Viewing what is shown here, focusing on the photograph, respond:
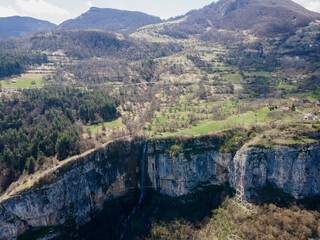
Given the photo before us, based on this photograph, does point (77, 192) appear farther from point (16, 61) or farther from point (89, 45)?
point (89, 45)

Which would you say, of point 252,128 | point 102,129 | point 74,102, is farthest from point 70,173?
point 252,128

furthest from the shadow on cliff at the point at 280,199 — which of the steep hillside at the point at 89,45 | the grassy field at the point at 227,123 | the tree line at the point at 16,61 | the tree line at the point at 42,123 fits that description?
the steep hillside at the point at 89,45

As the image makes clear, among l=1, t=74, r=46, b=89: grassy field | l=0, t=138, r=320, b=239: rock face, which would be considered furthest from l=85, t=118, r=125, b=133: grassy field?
l=1, t=74, r=46, b=89: grassy field

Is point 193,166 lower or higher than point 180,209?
higher

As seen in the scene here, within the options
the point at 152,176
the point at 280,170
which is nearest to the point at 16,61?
the point at 152,176

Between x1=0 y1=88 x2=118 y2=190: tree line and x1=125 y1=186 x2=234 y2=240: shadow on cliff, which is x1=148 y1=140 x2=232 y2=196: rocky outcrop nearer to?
x1=125 y1=186 x2=234 y2=240: shadow on cliff

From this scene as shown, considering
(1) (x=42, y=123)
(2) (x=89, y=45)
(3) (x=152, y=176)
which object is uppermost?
(2) (x=89, y=45)
